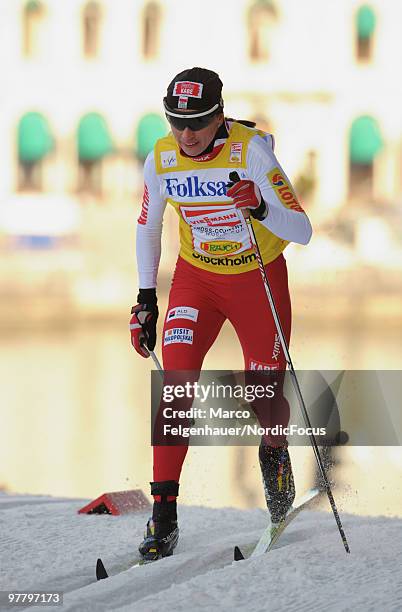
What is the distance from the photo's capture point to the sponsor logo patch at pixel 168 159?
18.2 ft

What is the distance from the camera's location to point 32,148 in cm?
4756

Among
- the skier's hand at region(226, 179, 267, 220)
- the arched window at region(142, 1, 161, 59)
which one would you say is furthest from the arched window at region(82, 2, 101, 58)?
the skier's hand at region(226, 179, 267, 220)

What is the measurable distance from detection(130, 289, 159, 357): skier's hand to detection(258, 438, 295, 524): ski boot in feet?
2.16

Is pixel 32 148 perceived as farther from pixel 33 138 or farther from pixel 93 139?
pixel 93 139

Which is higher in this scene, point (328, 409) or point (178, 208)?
point (178, 208)

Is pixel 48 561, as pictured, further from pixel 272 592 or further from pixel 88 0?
pixel 88 0

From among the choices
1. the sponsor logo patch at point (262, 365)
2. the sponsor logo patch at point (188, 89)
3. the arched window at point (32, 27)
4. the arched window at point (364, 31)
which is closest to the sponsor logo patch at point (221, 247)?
the sponsor logo patch at point (262, 365)

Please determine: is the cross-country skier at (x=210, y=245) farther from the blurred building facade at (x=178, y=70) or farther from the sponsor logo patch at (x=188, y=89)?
the blurred building facade at (x=178, y=70)

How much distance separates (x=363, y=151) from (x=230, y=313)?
145 ft

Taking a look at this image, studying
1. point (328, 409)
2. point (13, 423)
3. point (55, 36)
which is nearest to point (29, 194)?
point (55, 36)

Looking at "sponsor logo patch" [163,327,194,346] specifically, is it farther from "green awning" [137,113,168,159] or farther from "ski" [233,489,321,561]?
"green awning" [137,113,168,159]

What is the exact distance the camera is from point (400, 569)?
15.9 feet

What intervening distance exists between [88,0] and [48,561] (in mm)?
45226

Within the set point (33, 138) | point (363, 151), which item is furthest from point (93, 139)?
point (363, 151)
